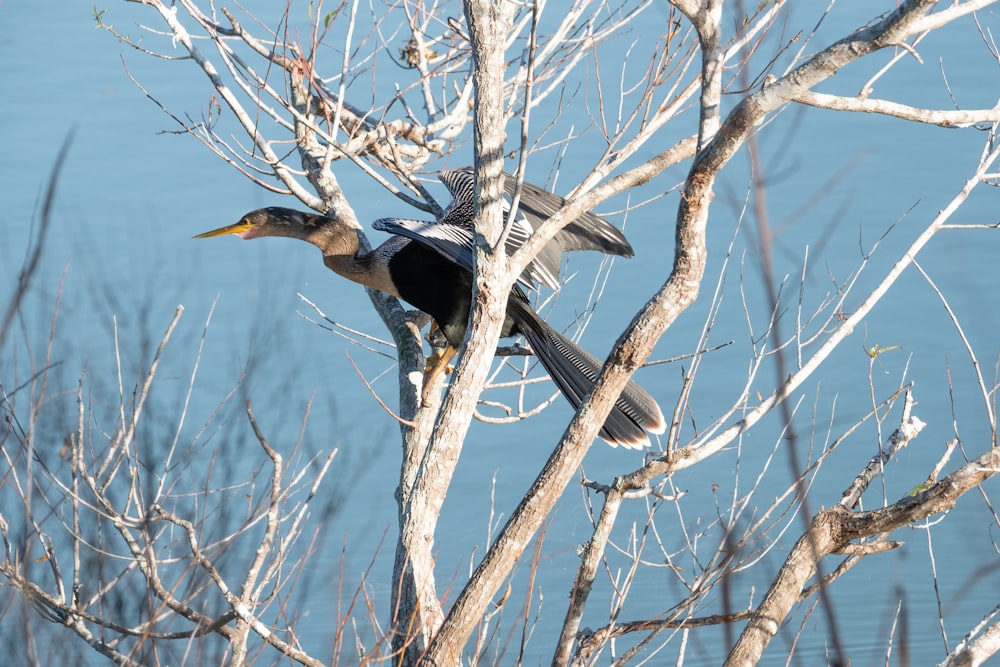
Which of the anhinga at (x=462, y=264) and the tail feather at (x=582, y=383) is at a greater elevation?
the anhinga at (x=462, y=264)

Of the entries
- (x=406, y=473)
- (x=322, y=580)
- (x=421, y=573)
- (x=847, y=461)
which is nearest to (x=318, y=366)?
(x=322, y=580)

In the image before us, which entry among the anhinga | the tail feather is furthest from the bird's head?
the tail feather

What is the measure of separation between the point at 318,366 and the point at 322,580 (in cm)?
136

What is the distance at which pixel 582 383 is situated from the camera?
11.1 feet

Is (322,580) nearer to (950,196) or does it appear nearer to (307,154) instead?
(307,154)

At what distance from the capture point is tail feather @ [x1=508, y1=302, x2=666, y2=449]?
3.36m

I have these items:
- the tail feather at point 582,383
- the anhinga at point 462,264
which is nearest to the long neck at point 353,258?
the anhinga at point 462,264

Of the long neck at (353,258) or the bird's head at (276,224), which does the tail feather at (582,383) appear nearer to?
the long neck at (353,258)

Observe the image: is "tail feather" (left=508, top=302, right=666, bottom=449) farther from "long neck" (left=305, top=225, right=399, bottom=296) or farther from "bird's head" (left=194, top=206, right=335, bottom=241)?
"bird's head" (left=194, top=206, right=335, bottom=241)

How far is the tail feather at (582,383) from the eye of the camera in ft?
11.0

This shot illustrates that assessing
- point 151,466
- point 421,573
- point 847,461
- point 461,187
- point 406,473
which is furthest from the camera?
point 847,461

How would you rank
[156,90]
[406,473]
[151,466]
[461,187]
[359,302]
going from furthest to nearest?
[156,90] < [359,302] < [461,187] < [406,473] < [151,466]

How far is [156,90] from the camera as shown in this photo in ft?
26.8

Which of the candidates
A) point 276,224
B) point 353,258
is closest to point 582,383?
point 353,258
